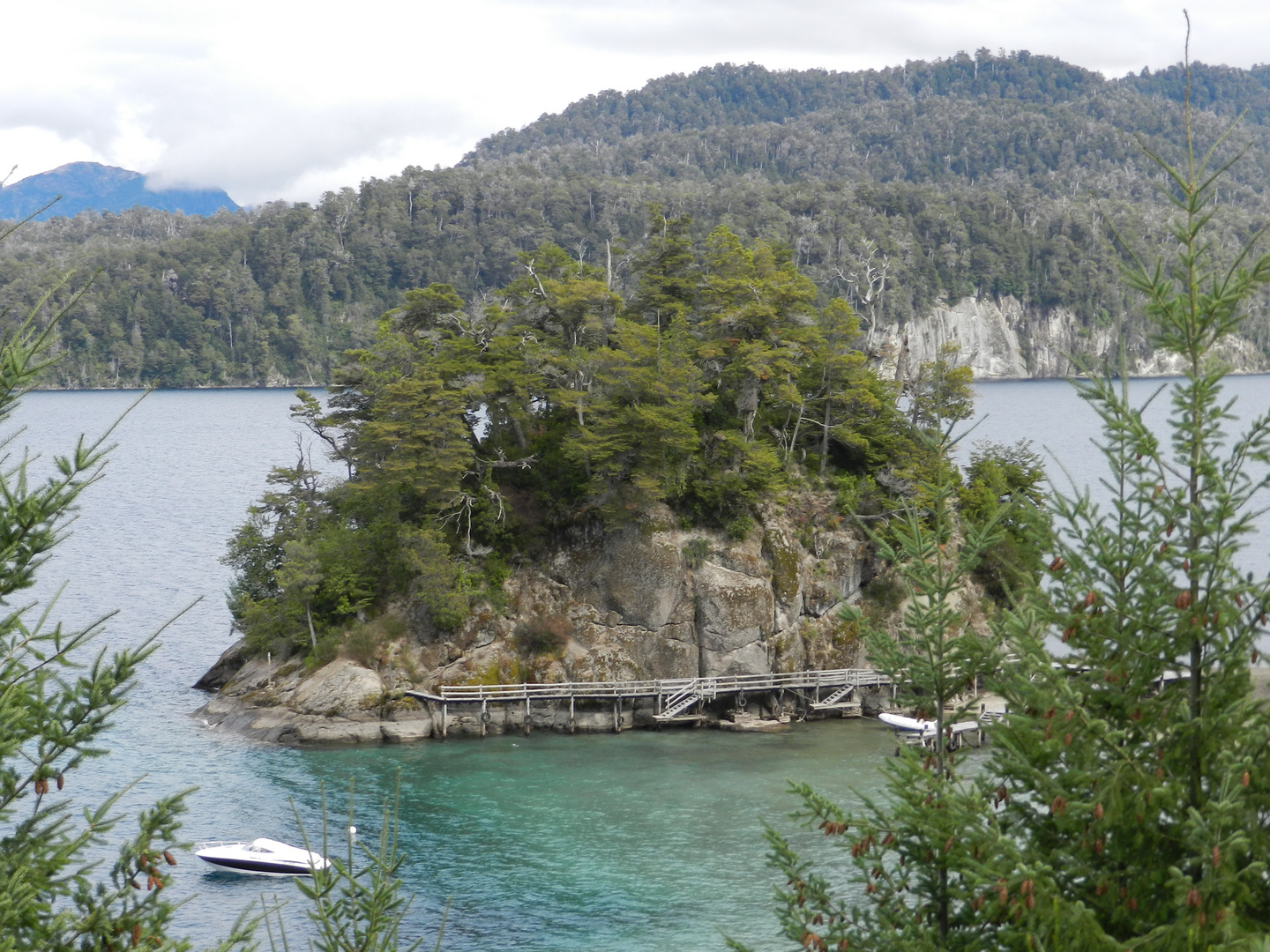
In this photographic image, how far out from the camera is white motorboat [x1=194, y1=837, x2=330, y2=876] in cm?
3136

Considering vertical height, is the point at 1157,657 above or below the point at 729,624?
above

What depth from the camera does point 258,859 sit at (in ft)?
103

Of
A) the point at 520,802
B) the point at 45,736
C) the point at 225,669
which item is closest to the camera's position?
the point at 45,736

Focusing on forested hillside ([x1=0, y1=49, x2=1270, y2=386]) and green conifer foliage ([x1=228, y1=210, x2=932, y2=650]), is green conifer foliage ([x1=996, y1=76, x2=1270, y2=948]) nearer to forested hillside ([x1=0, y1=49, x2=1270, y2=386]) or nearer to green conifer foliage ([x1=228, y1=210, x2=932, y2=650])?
green conifer foliage ([x1=228, y1=210, x2=932, y2=650])

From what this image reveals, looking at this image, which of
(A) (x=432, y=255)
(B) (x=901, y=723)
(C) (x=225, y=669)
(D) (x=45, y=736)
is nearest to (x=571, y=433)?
(B) (x=901, y=723)

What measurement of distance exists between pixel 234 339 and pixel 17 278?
106ft

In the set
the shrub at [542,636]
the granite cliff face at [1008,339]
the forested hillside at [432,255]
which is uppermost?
the forested hillside at [432,255]

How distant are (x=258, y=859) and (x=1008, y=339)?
156m

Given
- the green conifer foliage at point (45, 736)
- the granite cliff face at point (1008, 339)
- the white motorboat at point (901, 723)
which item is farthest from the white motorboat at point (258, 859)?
the granite cliff face at point (1008, 339)

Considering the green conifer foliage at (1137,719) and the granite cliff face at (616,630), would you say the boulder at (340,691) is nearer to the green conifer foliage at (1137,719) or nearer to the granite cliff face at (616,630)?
the granite cliff face at (616,630)

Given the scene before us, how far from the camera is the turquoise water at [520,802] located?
2858 centimetres

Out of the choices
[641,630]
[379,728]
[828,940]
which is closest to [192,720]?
[379,728]

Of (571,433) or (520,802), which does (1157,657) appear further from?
(571,433)

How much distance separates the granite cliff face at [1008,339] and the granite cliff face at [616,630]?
108 meters
